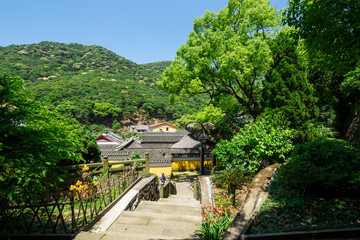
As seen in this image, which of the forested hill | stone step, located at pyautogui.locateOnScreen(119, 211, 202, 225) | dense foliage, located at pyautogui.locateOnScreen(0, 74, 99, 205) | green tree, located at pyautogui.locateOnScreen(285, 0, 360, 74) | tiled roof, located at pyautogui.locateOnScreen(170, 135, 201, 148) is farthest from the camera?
the forested hill

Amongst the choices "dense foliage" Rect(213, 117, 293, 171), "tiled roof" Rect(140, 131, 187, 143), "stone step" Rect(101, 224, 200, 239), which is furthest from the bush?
"tiled roof" Rect(140, 131, 187, 143)

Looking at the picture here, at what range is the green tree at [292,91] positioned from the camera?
935 cm

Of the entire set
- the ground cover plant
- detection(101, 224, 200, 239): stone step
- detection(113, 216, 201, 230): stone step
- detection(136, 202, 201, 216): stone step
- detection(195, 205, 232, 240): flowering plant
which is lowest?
detection(136, 202, 201, 216): stone step

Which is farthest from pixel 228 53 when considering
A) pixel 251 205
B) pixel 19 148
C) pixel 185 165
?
pixel 185 165

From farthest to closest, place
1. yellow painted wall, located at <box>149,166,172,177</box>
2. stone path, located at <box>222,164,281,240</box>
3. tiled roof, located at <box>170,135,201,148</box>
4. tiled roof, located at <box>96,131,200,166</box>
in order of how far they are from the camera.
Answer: tiled roof, located at <box>170,135,201,148</box>, tiled roof, located at <box>96,131,200,166</box>, yellow painted wall, located at <box>149,166,172,177</box>, stone path, located at <box>222,164,281,240</box>

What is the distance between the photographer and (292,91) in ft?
32.2

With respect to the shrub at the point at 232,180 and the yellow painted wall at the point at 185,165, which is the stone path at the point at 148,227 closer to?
the shrub at the point at 232,180

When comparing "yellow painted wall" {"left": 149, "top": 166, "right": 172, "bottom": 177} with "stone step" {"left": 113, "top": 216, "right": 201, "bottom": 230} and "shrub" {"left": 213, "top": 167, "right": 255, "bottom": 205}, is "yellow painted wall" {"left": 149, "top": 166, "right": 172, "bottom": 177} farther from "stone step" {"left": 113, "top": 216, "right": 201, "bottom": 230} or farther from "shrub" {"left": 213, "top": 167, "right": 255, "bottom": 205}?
"stone step" {"left": 113, "top": 216, "right": 201, "bottom": 230}

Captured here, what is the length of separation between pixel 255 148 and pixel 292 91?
4452 mm

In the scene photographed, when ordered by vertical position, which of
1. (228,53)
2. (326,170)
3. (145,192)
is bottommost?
(145,192)

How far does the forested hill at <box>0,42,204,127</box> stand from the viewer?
262 feet

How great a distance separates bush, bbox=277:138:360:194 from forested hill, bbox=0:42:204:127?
6998 centimetres

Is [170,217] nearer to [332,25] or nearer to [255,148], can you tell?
[255,148]

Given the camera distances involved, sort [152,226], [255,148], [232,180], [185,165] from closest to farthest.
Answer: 1. [152,226]
2. [232,180]
3. [255,148]
4. [185,165]
